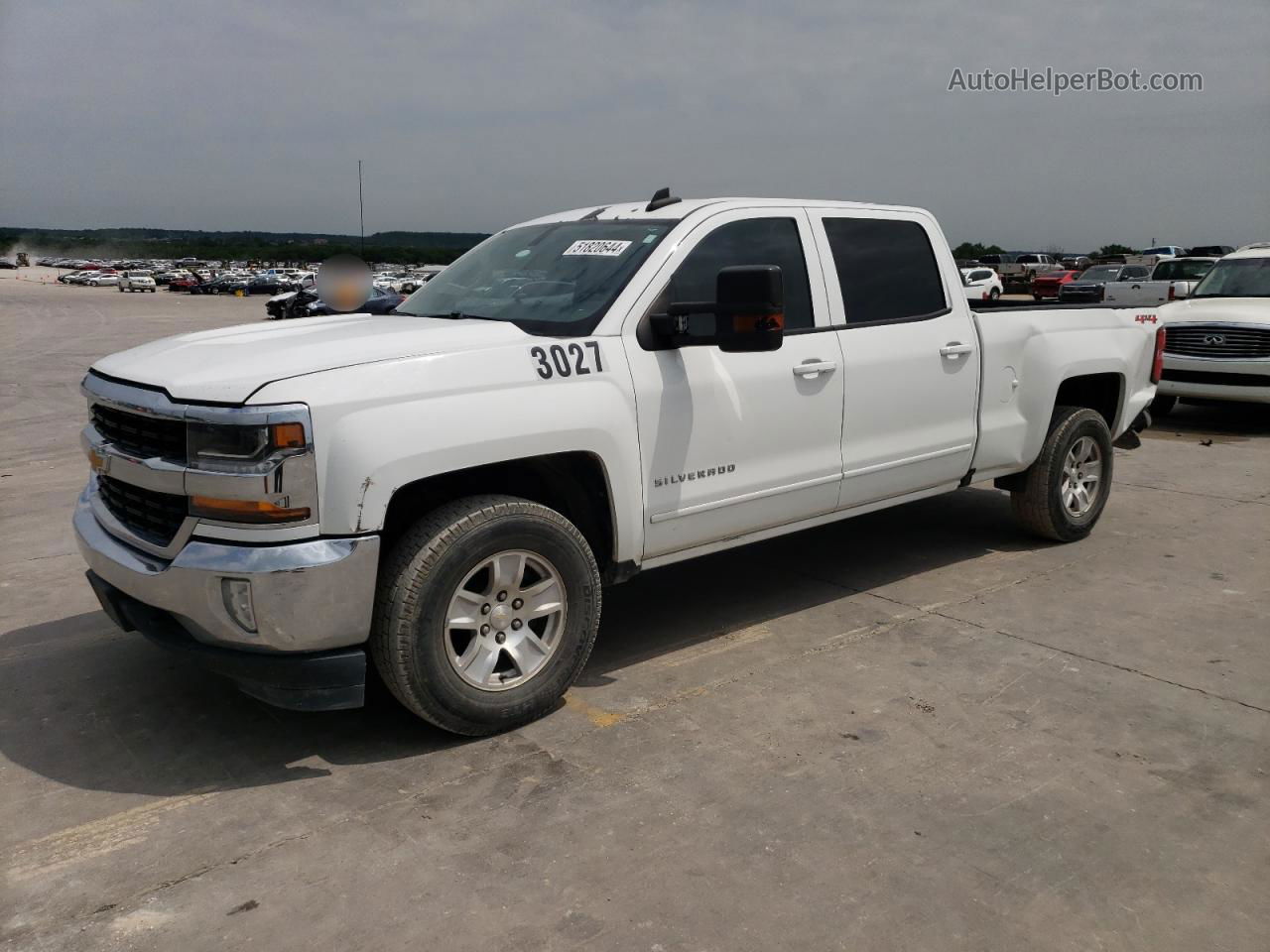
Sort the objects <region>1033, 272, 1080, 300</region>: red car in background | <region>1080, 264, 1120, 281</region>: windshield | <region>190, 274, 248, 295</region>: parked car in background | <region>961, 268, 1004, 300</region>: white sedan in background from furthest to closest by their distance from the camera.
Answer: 1. <region>190, 274, 248, 295</region>: parked car in background
2. <region>1033, 272, 1080, 300</region>: red car in background
3. <region>961, 268, 1004, 300</region>: white sedan in background
4. <region>1080, 264, 1120, 281</region>: windshield

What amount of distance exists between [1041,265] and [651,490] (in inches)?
2217

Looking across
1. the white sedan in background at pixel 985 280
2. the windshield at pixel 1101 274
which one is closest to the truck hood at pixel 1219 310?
the windshield at pixel 1101 274

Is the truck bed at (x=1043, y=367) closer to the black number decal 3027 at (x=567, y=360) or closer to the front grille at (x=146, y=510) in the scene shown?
the black number decal 3027 at (x=567, y=360)

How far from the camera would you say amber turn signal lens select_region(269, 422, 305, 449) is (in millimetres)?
3369

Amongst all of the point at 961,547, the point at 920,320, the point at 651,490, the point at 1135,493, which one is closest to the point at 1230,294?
the point at 1135,493

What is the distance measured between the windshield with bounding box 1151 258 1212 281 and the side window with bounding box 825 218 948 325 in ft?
55.8

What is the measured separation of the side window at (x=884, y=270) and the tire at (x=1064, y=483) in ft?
4.35

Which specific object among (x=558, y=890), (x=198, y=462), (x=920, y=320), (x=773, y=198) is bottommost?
(x=558, y=890)

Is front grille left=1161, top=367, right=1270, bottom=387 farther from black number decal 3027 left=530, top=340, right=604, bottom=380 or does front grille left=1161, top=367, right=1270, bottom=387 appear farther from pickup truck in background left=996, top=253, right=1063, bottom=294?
pickup truck in background left=996, top=253, right=1063, bottom=294

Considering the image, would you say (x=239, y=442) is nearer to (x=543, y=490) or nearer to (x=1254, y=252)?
(x=543, y=490)

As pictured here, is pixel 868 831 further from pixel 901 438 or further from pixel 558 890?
pixel 901 438

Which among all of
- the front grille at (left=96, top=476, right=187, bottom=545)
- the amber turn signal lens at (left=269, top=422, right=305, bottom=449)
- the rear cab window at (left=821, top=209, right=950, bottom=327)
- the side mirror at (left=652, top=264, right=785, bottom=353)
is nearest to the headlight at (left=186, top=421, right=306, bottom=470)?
the amber turn signal lens at (left=269, top=422, right=305, bottom=449)

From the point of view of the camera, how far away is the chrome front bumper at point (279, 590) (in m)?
3.40

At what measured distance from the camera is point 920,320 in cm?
547
